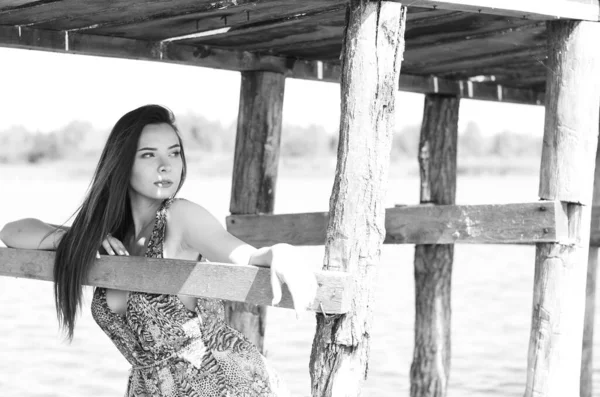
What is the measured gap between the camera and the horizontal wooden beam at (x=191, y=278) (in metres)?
3.83

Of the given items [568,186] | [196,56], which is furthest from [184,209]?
[196,56]

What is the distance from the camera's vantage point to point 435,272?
8008 mm

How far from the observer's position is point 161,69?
4325cm

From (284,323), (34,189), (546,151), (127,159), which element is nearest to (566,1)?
(546,151)

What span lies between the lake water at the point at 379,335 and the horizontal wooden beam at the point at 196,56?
2.52 meters

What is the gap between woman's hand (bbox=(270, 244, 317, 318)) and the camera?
11.7 ft

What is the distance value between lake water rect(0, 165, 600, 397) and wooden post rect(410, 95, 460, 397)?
1.87 meters

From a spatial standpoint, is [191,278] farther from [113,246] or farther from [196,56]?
[196,56]

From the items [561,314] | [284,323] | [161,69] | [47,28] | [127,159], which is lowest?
[284,323]

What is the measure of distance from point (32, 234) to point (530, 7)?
2362mm

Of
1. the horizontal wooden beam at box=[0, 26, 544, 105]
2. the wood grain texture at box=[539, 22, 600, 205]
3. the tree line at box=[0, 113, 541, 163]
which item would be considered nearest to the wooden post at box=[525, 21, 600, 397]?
the wood grain texture at box=[539, 22, 600, 205]

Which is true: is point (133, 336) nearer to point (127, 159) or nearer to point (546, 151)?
point (127, 159)

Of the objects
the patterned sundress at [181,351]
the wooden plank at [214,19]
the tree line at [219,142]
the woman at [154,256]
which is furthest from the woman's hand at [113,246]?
the tree line at [219,142]

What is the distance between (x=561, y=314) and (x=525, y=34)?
1628 mm
